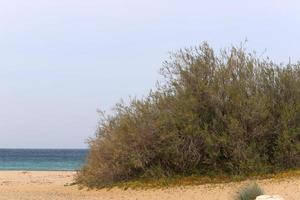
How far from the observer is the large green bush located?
78.9 feet

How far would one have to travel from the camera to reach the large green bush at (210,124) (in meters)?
24.1

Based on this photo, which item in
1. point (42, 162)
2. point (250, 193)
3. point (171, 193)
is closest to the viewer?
point (250, 193)

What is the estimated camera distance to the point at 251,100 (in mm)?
24016

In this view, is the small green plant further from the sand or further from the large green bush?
the large green bush

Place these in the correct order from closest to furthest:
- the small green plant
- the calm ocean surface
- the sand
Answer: the small green plant < the sand < the calm ocean surface

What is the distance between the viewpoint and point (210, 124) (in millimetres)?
24500

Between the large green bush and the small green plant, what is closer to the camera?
the small green plant

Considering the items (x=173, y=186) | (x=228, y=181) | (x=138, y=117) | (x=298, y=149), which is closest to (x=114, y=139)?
(x=138, y=117)

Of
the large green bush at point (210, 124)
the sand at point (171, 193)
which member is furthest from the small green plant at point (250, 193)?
the large green bush at point (210, 124)

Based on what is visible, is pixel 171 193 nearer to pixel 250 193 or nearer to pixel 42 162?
pixel 250 193

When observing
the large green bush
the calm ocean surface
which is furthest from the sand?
the calm ocean surface

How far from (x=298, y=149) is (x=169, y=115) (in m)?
5.02

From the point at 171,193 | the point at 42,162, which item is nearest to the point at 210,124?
the point at 171,193

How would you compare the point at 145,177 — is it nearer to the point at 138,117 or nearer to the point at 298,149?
the point at 138,117
